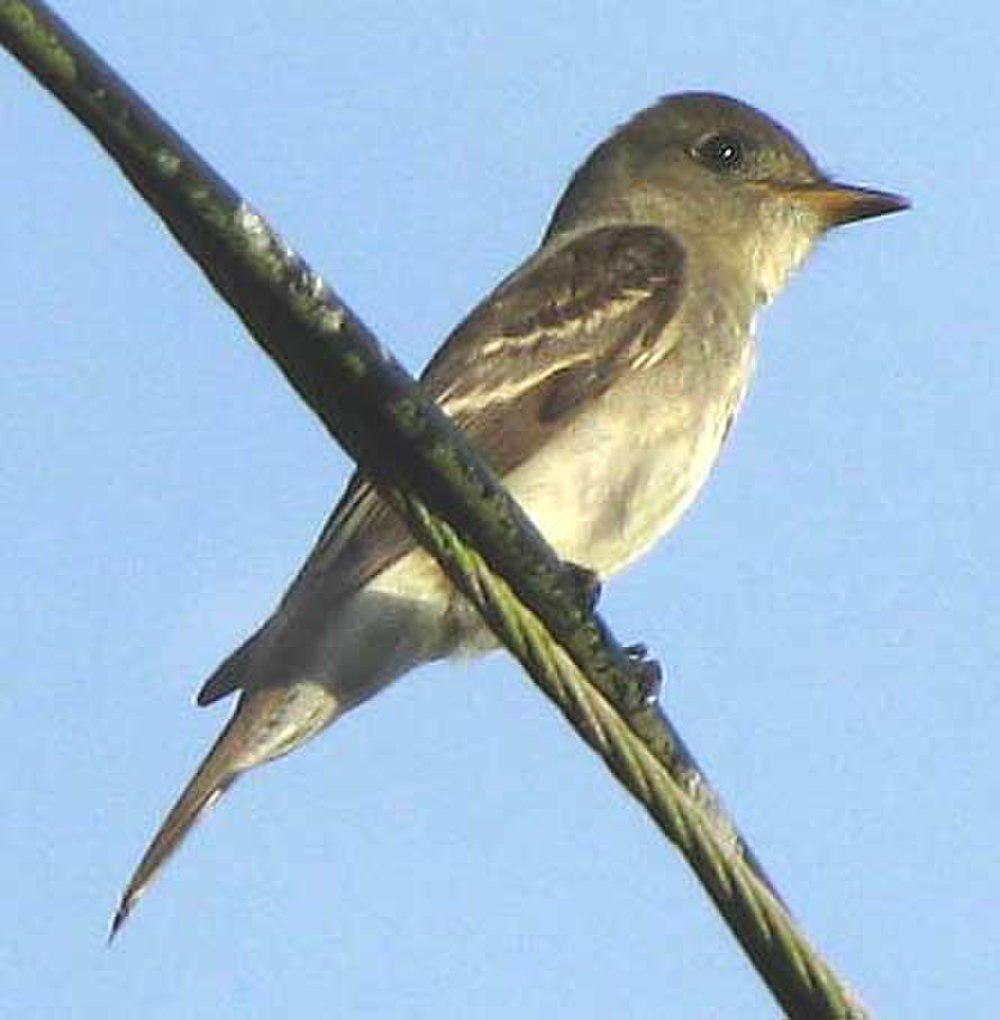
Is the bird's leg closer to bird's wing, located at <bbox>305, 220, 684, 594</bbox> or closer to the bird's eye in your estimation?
bird's wing, located at <bbox>305, 220, 684, 594</bbox>

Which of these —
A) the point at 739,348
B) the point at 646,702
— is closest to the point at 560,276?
the point at 739,348

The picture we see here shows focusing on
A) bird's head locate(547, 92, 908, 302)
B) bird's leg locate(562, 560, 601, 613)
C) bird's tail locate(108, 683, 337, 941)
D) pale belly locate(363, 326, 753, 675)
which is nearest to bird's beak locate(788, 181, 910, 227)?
bird's head locate(547, 92, 908, 302)

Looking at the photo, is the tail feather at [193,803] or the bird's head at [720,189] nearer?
the tail feather at [193,803]

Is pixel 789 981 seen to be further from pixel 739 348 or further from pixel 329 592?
pixel 739 348

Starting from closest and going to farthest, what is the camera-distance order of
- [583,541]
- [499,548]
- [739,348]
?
[499,548] < [583,541] < [739,348]

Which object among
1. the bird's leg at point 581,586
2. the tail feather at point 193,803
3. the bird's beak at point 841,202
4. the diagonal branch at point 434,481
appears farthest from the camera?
the bird's beak at point 841,202

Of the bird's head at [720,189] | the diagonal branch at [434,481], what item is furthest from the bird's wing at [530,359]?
the diagonal branch at [434,481]

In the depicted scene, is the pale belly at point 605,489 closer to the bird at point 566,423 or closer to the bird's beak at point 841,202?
the bird at point 566,423

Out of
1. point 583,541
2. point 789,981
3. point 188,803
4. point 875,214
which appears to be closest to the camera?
point 789,981
